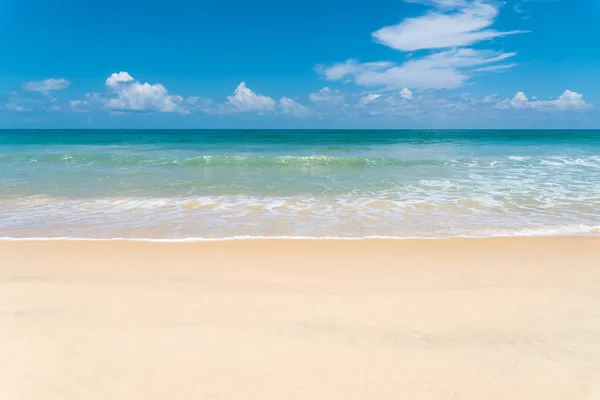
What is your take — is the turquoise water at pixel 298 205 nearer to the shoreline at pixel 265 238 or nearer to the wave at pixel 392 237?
the wave at pixel 392 237

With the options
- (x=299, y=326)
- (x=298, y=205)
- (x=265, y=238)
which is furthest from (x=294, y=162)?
(x=299, y=326)

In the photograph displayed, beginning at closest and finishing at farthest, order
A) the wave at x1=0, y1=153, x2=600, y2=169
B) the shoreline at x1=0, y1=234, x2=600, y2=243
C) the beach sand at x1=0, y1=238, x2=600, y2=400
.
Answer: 1. the beach sand at x1=0, y1=238, x2=600, y2=400
2. the shoreline at x1=0, y1=234, x2=600, y2=243
3. the wave at x1=0, y1=153, x2=600, y2=169

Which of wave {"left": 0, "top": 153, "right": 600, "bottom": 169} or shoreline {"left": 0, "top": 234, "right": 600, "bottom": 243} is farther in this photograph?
wave {"left": 0, "top": 153, "right": 600, "bottom": 169}

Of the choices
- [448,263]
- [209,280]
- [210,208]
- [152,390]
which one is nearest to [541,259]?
[448,263]

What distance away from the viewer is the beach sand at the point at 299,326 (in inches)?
103

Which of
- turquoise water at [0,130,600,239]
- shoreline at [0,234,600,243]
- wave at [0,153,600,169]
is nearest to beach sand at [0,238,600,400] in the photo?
shoreline at [0,234,600,243]

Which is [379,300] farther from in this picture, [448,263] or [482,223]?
[482,223]

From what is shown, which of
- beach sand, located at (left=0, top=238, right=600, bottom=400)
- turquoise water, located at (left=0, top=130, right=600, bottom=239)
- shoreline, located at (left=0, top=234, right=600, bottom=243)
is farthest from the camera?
turquoise water, located at (left=0, top=130, right=600, bottom=239)

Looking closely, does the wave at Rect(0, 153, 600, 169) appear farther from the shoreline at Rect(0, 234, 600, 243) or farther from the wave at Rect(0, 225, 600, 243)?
the shoreline at Rect(0, 234, 600, 243)

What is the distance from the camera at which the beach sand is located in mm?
2617

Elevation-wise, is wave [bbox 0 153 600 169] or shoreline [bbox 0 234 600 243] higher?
wave [bbox 0 153 600 169]

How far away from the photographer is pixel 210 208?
9172 mm

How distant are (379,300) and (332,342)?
961mm

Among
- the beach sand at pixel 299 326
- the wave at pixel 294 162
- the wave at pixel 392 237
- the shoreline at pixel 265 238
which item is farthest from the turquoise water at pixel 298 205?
the wave at pixel 294 162
